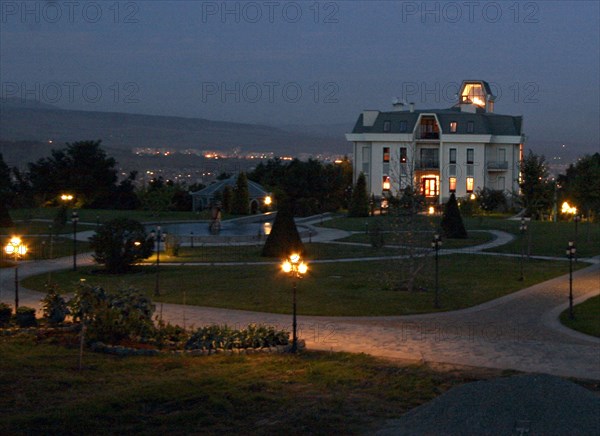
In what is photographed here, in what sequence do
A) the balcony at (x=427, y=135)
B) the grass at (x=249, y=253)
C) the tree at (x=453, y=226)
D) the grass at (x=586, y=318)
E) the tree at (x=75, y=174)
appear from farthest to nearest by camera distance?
the balcony at (x=427, y=135), the tree at (x=75, y=174), the tree at (x=453, y=226), the grass at (x=249, y=253), the grass at (x=586, y=318)

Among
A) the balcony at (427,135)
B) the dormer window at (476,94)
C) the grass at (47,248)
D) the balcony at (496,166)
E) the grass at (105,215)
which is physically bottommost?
the grass at (47,248)

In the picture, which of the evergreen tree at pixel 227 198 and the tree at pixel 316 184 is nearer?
the evergreen tree at pixel 227 198

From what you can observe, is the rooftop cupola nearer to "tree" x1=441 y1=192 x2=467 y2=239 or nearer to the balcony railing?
the balcony railing

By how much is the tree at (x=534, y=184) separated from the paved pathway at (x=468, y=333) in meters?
13.1

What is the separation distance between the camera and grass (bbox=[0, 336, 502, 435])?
425 inches

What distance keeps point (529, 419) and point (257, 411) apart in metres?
3.80

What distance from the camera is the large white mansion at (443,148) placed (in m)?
62.8

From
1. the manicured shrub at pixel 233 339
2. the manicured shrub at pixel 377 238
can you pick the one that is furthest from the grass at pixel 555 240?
the manicured shrub at pixel 233 339

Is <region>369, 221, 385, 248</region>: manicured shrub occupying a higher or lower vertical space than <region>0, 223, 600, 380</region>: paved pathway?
higher

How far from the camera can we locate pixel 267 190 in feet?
195

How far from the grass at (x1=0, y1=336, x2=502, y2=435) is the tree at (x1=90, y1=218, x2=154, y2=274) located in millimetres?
12749

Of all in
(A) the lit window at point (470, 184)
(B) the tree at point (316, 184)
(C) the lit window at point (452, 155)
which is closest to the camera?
(B) the tree at point (316, 184)

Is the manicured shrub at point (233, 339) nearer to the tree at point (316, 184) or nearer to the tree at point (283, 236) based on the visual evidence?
the tree at point (283, 236)

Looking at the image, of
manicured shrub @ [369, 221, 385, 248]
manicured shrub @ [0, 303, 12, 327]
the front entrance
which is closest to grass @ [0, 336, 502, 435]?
manicured shrub @ [0, 303, 12, 327]
